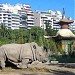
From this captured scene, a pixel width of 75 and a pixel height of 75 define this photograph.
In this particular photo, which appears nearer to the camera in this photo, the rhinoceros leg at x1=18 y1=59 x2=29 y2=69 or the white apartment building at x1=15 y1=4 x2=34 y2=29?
the rhinoceros leg at x1=18 y1=59 x2=29 y2=69

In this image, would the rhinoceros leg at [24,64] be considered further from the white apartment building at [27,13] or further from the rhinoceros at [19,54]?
the white apartment building at [27,13]

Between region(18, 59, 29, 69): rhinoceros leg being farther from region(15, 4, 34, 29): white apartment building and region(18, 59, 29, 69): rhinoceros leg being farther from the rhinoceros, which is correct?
region(15, 4, 34, 29): white apartment building

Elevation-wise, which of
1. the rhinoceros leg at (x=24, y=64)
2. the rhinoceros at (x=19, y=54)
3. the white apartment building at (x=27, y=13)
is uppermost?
the white apartment building at (x=27, y=13)

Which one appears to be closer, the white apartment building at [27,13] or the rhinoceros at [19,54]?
the rhinoceros at [19,54]

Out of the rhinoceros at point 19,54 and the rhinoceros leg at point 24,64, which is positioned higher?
the rhinoceros at point 19,54

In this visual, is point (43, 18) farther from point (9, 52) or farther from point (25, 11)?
point (9, 52)

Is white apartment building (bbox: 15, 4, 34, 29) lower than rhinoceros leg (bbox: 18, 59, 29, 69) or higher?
higher

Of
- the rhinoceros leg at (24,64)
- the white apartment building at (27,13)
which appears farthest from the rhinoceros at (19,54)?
the white apartment building at (27,13)

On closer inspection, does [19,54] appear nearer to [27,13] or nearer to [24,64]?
[24,64]

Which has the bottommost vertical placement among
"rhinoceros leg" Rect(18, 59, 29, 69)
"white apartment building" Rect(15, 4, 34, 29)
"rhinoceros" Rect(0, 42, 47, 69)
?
"rhinoceros leg" Rect(18, 59, 29, 69)

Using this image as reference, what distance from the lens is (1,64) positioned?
42.3 feet

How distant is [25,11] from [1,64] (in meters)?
148

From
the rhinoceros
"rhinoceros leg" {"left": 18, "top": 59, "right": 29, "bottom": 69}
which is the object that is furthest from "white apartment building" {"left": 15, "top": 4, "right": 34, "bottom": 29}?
"rhinoceros leg" {"left": 18, "top": 59, "right": 29, "bottom": 69}

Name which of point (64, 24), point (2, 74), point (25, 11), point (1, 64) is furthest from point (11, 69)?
point (25, 11)
